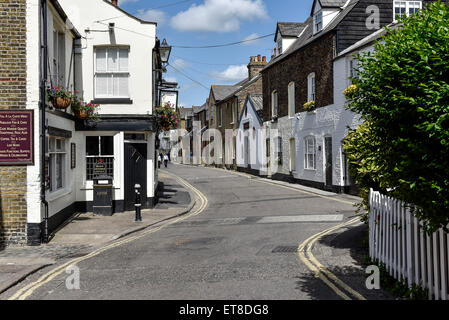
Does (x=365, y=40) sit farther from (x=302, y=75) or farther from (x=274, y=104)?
(x=274, y=104)

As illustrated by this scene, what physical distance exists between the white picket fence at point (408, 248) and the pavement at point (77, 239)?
20.7 ft

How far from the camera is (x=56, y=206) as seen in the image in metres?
12.8

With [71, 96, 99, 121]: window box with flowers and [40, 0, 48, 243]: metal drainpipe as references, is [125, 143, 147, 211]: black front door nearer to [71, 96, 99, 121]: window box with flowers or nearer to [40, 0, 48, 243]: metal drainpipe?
[71, 96, 99, 121]: window box with flowers

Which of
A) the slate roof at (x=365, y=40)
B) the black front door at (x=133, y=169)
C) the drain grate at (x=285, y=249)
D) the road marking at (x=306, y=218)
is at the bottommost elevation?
the drain grate at (x=285, y=249)

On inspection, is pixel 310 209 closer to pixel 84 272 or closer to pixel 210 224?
pixel 210 224

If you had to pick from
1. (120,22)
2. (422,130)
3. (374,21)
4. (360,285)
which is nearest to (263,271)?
(360,285)

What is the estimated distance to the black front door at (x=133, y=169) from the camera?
53.5ft

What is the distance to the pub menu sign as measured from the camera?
1066 cm

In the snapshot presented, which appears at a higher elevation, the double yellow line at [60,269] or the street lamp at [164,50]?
the street lamp at [164,50]

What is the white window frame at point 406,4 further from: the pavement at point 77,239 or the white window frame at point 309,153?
the pavement at point 77,239

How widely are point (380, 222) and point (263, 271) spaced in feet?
7.52

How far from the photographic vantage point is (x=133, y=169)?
16.4 meters

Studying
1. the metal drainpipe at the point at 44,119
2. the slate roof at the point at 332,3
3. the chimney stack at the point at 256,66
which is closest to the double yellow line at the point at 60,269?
the metal drainpipe at the point at 44,119
